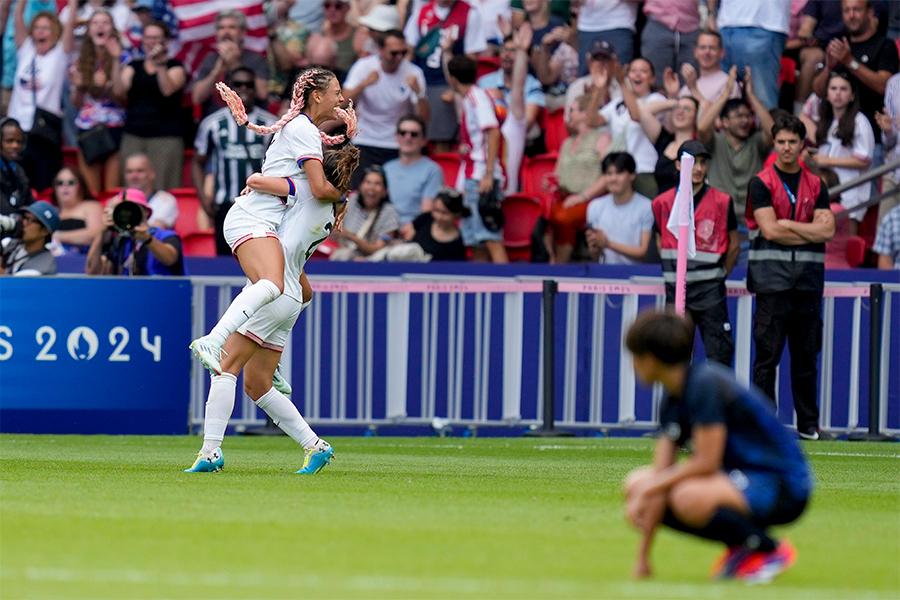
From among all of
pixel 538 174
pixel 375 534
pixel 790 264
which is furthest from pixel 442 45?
pixel 375 534

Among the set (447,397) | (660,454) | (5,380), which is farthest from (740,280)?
(660,454)

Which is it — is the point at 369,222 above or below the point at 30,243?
above

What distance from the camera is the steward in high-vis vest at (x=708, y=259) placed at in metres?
16.9

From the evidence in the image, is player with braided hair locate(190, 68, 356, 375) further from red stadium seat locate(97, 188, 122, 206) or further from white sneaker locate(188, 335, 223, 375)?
red stadium seat locate(97, 188, 122, 206)

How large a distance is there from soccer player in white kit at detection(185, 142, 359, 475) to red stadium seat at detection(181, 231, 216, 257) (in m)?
8.99

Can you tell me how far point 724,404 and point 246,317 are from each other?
5238 millimetres

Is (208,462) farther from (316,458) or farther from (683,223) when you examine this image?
(683,223)

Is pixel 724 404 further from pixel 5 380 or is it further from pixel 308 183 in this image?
pixel 5 380

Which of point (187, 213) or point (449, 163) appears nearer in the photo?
point (449, 163)

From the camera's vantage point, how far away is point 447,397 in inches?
731

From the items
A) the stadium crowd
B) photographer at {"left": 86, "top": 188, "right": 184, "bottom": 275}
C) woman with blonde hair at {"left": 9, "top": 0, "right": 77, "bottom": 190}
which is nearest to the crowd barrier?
photographer at {"left": 86, "top": 188, "right": 184, "bottom": 275}

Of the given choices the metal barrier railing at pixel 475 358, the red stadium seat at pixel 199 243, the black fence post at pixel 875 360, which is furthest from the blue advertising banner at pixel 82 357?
the black fence post at pixel 875 360

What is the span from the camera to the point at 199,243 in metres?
21.3

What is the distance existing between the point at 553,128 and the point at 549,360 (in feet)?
13.7
